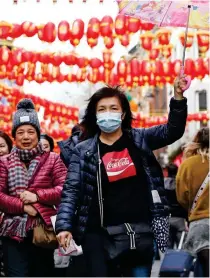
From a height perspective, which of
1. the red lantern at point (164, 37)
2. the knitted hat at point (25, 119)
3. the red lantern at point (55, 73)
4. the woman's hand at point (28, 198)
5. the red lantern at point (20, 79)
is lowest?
the woman's hand at point (28, 198)

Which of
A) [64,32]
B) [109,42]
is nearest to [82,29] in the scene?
[64,32]

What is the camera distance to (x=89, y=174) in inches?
213

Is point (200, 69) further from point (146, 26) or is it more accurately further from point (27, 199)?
point (27, 199)

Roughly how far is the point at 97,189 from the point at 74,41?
10.4m

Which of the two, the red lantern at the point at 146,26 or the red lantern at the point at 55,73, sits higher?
the red lantern at the point at 146,26

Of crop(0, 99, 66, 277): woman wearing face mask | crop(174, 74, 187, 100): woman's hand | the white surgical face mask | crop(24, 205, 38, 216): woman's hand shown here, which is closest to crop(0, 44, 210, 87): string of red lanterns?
crop(0, 99, 66, 277): woman wearing face mask

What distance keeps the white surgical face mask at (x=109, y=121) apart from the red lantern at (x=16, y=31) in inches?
375

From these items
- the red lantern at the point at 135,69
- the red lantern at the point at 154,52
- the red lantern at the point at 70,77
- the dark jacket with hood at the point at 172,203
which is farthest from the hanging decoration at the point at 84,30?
the red lantern at the point at 70,77

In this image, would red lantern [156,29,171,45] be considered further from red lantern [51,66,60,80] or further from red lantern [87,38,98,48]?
red lantern [51,66,60,80]

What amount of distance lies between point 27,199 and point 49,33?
9.35 metres

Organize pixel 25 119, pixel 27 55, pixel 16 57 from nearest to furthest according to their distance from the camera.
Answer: pixel 25 119 < pixel 16 57 < pixel 27 55

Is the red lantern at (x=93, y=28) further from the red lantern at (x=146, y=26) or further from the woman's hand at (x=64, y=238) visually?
the woman's hand at (x=64, y=238)

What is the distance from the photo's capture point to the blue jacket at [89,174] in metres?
5.34

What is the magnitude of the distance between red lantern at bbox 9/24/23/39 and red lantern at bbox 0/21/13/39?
69mm
